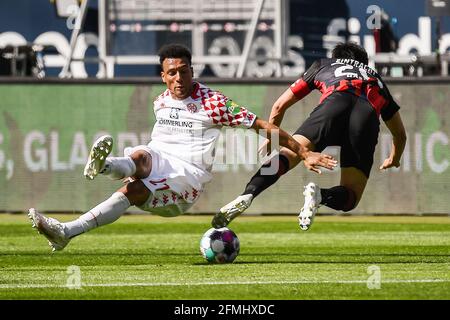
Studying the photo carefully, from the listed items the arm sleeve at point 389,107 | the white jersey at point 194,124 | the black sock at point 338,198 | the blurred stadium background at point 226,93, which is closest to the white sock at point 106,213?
the white jersey at point 194,124

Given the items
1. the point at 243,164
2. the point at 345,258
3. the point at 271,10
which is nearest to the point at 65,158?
the point at 243,164

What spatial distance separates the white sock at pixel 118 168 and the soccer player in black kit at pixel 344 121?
99 cm

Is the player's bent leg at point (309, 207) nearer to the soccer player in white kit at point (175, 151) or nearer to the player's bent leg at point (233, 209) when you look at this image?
the soccer player in white kit at point (175, 151)

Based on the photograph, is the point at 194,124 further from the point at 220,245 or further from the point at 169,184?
the point at 220,245

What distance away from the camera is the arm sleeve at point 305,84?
12109mm

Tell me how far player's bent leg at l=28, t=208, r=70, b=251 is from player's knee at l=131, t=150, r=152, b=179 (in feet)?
2.97

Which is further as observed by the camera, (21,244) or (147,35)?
(147,35)

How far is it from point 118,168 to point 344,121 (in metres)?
2.37

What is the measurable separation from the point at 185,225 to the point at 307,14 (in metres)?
5.99

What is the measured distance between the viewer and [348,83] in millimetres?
11914

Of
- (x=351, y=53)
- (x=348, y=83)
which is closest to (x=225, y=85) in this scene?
(x=351, y=53)

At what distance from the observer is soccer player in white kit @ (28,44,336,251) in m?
10.9
